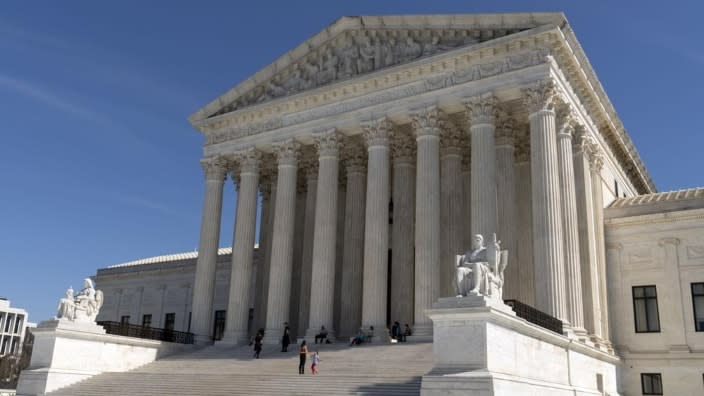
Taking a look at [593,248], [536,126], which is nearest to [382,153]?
[536,126]

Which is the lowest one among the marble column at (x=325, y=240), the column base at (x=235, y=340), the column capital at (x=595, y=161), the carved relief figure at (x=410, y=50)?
the column base at (x=235, y=340)

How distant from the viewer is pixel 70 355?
32.5 meters

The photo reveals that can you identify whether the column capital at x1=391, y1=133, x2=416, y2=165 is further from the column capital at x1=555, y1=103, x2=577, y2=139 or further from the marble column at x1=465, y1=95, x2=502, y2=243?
the column capital at x1=555, y1=103, x2=577, y2=139

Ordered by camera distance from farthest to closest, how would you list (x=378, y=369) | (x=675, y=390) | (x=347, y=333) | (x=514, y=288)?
1. (x=347, y=333)
2. (x=514, y=288)
3. (x=675, y=390)
4. (x=378, y=369)

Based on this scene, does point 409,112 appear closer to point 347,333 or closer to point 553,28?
point 553,28

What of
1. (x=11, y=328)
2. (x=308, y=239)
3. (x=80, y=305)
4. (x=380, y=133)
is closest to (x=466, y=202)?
(x=380, y=133)

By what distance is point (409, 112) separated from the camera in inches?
1444

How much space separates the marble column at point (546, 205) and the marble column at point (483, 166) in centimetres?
200

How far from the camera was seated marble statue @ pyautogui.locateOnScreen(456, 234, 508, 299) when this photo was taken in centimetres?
2273

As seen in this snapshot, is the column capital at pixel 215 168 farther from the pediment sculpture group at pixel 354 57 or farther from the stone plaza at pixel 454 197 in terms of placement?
the pediment sculpture group at pixel 354 57

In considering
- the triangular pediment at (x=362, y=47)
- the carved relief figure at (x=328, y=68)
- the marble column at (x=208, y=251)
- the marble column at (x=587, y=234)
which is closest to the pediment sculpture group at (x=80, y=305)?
the marble column at (x=208, y=251)

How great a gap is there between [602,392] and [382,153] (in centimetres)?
1625

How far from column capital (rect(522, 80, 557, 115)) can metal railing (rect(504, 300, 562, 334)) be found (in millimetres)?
10252

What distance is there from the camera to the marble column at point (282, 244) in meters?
38.9
